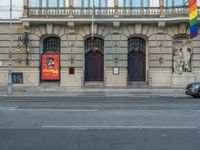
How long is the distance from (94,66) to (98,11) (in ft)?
16.1

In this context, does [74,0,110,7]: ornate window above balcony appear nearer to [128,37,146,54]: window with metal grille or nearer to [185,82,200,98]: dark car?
[128,37,146,54]: window with metal grille

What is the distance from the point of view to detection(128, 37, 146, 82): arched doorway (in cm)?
3547

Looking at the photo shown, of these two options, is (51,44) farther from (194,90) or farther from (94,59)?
(194,90)

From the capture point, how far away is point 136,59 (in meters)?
35.6

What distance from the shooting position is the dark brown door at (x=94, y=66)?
1398 inches

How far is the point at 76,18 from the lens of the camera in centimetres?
3359

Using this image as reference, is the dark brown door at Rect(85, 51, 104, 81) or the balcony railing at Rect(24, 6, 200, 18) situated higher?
the balcony railing at Rect(24, 6, 200, 18)

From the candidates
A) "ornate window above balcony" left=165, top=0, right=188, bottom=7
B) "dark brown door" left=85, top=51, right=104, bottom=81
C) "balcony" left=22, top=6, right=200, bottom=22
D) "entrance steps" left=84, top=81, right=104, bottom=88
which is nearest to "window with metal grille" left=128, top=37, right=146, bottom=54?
"balcony" left=22, top=6, right=200, bottom=22

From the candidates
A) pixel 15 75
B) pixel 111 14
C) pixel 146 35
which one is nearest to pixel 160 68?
pixel 146 35

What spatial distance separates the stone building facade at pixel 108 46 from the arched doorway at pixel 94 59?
0.79m

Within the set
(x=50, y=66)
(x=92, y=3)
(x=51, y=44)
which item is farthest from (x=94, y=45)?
(x=50, y=66)

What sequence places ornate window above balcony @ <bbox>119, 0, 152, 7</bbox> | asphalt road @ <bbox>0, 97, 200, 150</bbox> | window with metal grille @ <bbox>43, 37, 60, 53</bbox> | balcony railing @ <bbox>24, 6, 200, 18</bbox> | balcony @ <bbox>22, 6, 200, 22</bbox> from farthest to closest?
window with metal grille @ <bbox>43, 37, 60, 53</bbox> → ornate window above balcony @ <bbox>119, 0, 152, 7</bbox> → balcony railing @ <bbox>24, 6, 200, 18</bbox> → balcony @ <bbox>22, 6, 200, 22</bbox> → asphalt road @ <bbox>0, 97, 200, 150</bbox>

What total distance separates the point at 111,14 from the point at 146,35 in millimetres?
3542

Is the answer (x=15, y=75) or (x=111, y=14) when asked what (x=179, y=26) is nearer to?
(x=111, y=14)
